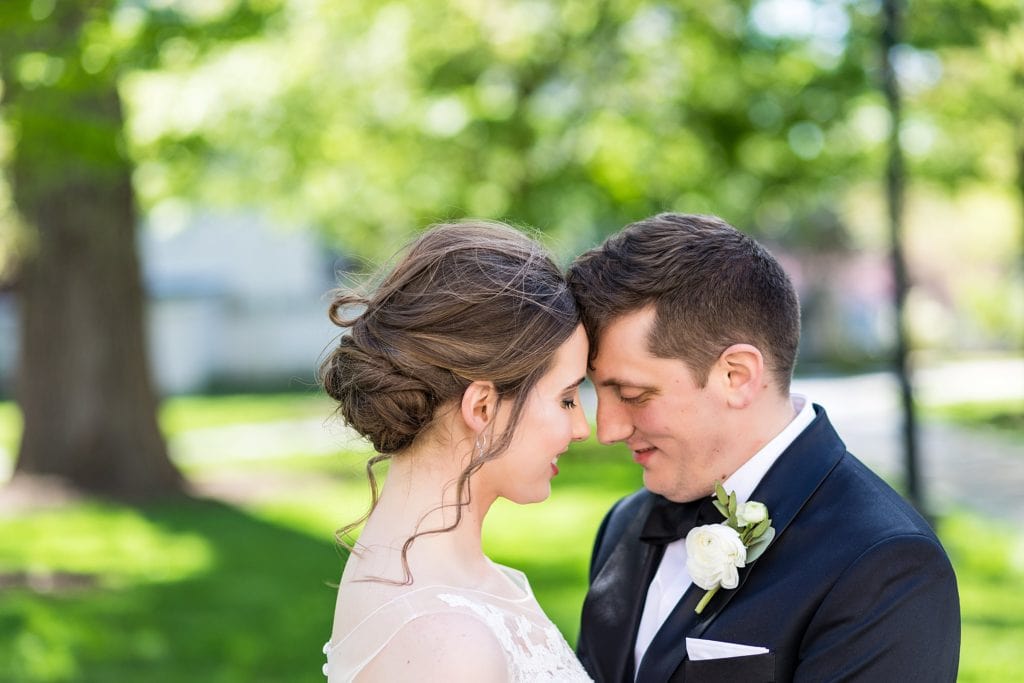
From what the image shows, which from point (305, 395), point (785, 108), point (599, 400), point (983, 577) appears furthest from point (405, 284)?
point (305, 395)

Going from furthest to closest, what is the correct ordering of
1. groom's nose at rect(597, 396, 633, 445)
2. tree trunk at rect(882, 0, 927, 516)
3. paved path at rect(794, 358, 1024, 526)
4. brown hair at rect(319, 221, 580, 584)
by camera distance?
paved path at rect(794, 358, 1024, 526)
tree trunk at rect(882, 0, 927, 516)
groom's nose at rect(597, 396, 633, 445)
brown hair at rect(319, 221, 580, 584)

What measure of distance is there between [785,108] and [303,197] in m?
7.38

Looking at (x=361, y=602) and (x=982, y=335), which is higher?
(x=361, y=602)

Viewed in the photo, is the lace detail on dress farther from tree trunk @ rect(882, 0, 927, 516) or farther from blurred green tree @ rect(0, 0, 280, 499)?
blurred green tree @ rect(0, 0, 280, 499)

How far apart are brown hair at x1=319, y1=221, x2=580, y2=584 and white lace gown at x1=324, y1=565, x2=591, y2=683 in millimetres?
128

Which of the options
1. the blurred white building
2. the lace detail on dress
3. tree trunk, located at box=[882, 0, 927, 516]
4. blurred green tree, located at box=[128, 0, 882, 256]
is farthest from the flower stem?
the blurred white building

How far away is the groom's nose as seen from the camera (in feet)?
10.2

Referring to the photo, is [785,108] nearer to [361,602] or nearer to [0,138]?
[0,138]

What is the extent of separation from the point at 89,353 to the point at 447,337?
461 inches

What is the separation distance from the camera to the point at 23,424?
45.5ft

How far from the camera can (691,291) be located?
2.97 m

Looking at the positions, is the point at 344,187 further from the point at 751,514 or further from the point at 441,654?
the point at 441,654

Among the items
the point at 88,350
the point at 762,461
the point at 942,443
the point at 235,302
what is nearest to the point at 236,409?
the point at 235,302

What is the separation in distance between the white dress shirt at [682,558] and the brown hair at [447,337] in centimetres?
61
